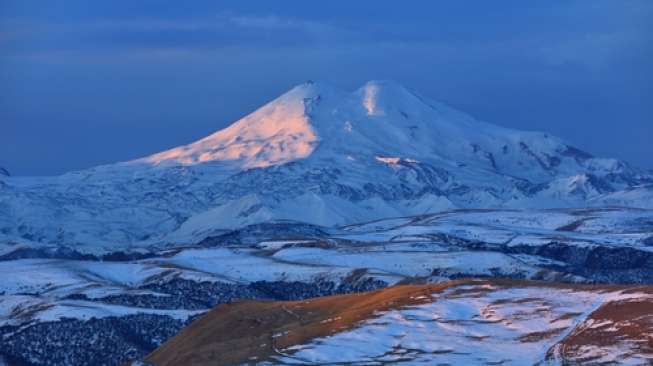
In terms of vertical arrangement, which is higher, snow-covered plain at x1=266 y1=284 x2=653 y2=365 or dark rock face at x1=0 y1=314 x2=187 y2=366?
snow-covered plain at x1=266 y1=284 x2=653 y2=365

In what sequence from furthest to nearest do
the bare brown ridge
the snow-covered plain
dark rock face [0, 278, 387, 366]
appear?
dark rock face [0, 278, 387, 366]
the bare brown ridge
the snow-covered plain

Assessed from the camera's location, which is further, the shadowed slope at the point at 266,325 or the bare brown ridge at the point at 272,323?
the shadowed slope at the point at 266,325

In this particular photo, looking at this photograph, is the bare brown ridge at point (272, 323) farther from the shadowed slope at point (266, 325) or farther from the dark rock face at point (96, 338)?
the dark rock face at point (96, 338)

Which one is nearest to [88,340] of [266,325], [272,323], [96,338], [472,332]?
[96,338]

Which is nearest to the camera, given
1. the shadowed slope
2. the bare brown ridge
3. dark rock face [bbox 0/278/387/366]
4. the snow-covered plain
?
the snow-covered plain

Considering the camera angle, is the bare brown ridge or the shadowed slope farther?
the shadowed slope

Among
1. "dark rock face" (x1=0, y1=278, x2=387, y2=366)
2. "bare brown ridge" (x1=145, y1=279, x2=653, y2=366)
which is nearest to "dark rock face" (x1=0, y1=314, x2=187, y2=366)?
"dark rock face" (x1=0, y1=278, x2=387, y2=366)

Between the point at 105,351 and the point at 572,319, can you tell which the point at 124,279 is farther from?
the point at 572,319

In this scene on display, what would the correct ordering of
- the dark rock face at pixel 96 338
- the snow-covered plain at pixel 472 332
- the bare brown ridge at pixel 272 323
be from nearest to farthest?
1. the snow-covered plain at pixel 472 332
2. the bare brown ridge at pixel 272 323
3. the dark rock face at pixel 96 338

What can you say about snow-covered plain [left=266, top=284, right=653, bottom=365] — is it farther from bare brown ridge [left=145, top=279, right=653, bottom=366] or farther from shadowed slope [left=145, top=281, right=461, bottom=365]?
shadowed slope [left=145, top=281, right=461, bottom=365]

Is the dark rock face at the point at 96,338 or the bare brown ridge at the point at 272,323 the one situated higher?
the bare brown ridge at the point at 272,323

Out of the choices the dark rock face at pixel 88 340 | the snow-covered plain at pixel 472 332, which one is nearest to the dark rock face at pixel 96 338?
the dark rock face at pixel 88 340

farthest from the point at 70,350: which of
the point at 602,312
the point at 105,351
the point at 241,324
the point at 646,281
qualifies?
the point at 646,281
